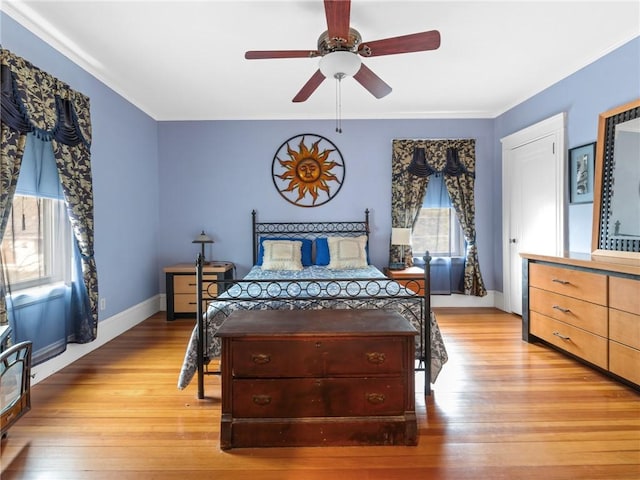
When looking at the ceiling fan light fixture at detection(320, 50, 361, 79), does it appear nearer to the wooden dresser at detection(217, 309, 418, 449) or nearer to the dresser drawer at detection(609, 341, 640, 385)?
the wooden dresser at detection(217, 309, 418, 449)

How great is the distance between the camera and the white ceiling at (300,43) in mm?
2316

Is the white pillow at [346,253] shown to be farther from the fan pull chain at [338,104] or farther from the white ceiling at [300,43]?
the white ceiling at [300,43]

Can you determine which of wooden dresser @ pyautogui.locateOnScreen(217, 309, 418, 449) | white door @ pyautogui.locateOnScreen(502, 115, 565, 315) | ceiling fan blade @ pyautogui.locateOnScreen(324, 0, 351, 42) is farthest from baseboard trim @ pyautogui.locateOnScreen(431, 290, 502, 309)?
ceiling fan blade @ pyautogui.locateOnScreen(324, 0, 351, 42)

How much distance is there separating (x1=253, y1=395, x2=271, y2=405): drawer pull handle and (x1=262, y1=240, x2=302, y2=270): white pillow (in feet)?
7.24

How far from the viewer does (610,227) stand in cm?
277

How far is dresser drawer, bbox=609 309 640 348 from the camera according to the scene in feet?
7.27

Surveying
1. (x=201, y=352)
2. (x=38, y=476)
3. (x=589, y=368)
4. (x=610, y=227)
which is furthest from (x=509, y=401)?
(x=38, y=476)

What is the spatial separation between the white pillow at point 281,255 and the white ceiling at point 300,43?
5.61 feet

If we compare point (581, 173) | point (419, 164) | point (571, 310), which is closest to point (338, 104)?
point (419, 164)

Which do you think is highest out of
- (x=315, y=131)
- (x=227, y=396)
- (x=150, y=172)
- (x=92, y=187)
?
(x=315, y=131)

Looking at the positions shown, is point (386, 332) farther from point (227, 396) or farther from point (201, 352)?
point (201, 352)

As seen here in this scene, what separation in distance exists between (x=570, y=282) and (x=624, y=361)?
0.65 metres

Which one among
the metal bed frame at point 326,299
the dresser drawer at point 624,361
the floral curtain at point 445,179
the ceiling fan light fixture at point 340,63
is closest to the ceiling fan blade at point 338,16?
the ceiling fan light fixture at point 340,63

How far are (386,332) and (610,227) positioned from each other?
93.8 inches
